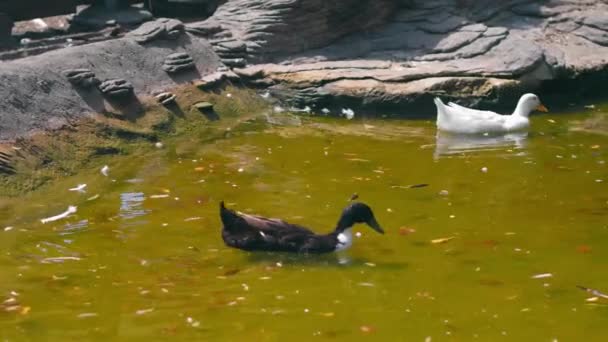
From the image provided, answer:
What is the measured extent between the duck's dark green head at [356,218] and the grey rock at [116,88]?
4.41 meters

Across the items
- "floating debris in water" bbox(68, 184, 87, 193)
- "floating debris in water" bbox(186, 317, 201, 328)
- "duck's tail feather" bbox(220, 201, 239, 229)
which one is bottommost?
"floating debris in water" bbox(68, 184, 87, 193)

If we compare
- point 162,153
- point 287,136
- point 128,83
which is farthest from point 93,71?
point 287,136

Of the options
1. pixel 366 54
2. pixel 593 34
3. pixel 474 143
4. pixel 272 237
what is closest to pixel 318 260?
pixel 272 237

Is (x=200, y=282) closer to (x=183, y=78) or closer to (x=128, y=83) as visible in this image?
(x=128, y=83)

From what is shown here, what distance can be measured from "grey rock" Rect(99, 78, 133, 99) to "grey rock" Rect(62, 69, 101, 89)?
0.46ft

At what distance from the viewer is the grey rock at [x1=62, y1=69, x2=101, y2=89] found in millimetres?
11602

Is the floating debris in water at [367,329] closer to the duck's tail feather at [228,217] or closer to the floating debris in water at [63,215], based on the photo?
the duck's tail feather at [228,217]

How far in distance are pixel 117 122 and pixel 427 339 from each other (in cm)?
595

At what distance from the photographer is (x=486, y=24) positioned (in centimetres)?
1580

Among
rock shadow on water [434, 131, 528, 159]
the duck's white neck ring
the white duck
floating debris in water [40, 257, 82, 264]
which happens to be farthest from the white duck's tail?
floating debris in water [40, 257, 82, 264]

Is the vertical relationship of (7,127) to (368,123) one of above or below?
above

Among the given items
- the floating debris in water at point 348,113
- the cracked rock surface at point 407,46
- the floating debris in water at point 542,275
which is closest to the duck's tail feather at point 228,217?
the floating debris in water at point 542,275

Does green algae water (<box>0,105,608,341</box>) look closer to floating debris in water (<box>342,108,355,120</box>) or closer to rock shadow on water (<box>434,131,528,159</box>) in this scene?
rock shadow on water (<box>434,131,528,159</box>)

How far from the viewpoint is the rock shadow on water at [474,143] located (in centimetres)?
1200
